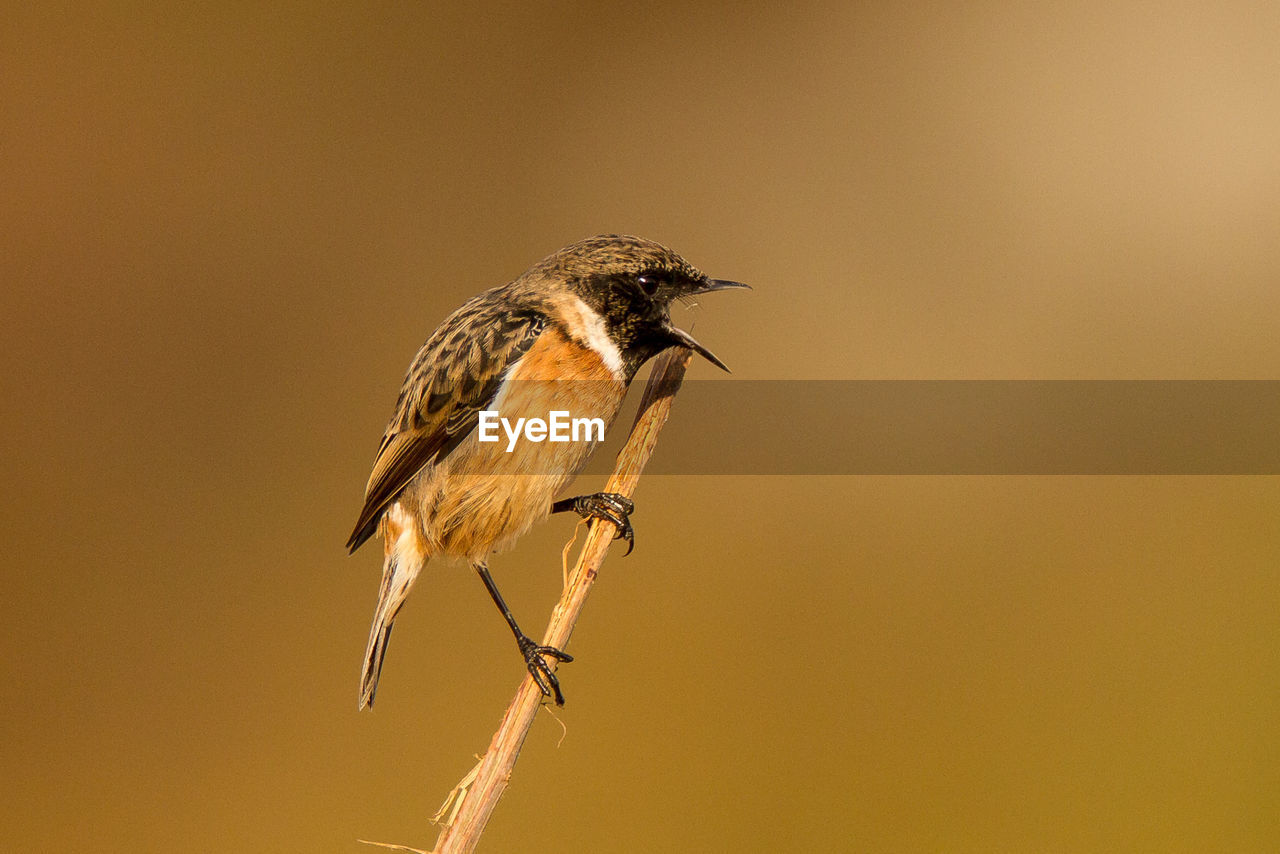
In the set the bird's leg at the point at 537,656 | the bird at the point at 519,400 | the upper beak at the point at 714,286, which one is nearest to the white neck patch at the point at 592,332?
the bird at the point at 519,400

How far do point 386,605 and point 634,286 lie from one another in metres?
0.60

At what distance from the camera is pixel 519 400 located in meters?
1.34

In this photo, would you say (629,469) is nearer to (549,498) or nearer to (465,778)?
(549,498)

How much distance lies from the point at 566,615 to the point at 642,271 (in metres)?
0.50

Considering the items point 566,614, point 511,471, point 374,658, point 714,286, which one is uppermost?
point 714,286

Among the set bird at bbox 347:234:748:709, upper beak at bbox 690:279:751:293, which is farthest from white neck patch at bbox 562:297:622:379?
upper beak at bbox 690:279:751:293

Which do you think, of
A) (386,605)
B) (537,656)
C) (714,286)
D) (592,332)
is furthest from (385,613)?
(714,286)

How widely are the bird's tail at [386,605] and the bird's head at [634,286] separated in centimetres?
46

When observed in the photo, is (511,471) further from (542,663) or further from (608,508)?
(542,663)

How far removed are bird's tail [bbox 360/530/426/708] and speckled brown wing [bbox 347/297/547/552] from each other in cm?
8

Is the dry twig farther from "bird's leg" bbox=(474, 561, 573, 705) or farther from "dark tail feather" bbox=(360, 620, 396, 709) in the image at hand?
"dark tail feather" bbox=(360, 620, 396, 709)

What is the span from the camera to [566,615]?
3.85 ft

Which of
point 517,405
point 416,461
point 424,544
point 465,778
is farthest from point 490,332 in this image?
point 465,778

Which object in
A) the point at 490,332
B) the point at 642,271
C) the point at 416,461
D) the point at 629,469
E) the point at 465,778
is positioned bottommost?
the point at 465,778
